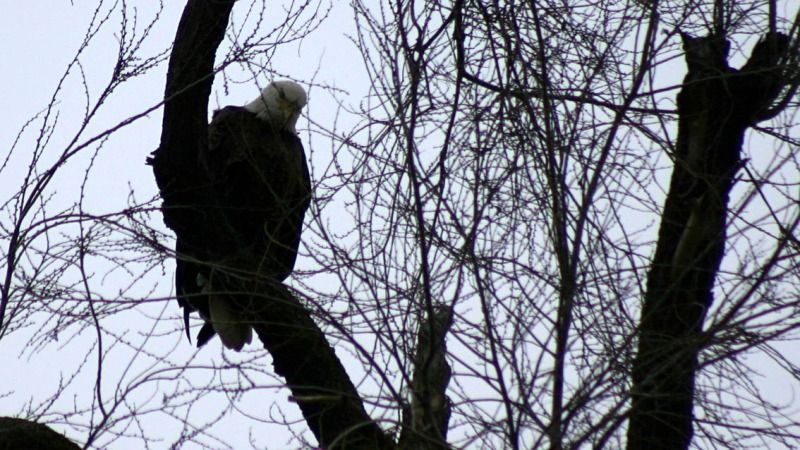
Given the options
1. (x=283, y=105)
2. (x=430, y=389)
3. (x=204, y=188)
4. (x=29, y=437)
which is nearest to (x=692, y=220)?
(x=430, y=389)

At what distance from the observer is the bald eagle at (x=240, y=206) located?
3.71m

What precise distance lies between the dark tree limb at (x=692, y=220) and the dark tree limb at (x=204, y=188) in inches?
34.5

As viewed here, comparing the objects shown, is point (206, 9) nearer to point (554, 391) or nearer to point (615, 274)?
point (615, 274)

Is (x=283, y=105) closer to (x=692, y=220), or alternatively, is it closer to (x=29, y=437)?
(x=29, y=437)

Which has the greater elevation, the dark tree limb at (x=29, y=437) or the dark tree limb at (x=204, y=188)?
the dark tree limb at (x=204, y=188)

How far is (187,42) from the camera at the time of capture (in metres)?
3.52

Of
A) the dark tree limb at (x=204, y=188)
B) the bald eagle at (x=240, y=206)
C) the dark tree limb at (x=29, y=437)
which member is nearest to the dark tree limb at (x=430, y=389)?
the dark tree limb at (x=204, y=188)

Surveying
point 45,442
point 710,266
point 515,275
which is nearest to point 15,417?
point 45,442

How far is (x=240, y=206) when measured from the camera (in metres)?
4.29

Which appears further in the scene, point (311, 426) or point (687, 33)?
point (311, 426)

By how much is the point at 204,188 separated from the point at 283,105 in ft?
3.30

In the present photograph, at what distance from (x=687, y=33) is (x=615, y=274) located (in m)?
0.97

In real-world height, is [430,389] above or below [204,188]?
below

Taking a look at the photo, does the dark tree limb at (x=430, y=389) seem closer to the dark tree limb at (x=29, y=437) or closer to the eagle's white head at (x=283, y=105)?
the dark tree limb at (x=29, y=437)
